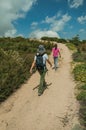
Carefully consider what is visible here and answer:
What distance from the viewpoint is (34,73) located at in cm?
1723

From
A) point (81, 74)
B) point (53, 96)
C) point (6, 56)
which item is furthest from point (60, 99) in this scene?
point (6, 56)

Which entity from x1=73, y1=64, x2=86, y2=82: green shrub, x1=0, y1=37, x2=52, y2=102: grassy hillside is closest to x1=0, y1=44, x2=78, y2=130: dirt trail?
x1=0, y1=37, x2=52, y2=102: grassy hillside

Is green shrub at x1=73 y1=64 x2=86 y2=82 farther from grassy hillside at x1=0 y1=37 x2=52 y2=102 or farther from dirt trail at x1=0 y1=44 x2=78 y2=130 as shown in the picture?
grassy hillside at x1=0 y1=37 x2=52 y2=102

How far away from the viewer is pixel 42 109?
10.2m

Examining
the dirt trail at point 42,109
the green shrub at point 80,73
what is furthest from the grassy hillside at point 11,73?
the green shrub at point 80,73

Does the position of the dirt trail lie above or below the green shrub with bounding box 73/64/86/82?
below

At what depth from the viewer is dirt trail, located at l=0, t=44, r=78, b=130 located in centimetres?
894

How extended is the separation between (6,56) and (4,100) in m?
4.61

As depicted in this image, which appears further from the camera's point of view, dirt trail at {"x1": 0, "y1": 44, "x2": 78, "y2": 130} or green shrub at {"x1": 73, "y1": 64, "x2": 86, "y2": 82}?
green shrub at {"x1": 73, "y1": 64, "x2": 86, "y2": 82}

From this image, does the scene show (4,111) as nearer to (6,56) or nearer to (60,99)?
Result: (60,99)

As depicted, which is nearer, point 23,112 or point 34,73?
point 23,112

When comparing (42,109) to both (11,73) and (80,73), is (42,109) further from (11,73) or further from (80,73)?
(80,73)

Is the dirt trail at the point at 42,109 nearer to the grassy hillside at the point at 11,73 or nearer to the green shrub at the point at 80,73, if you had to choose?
the grassy hillside at the point at 11,73

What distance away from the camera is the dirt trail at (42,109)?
29.3ft
